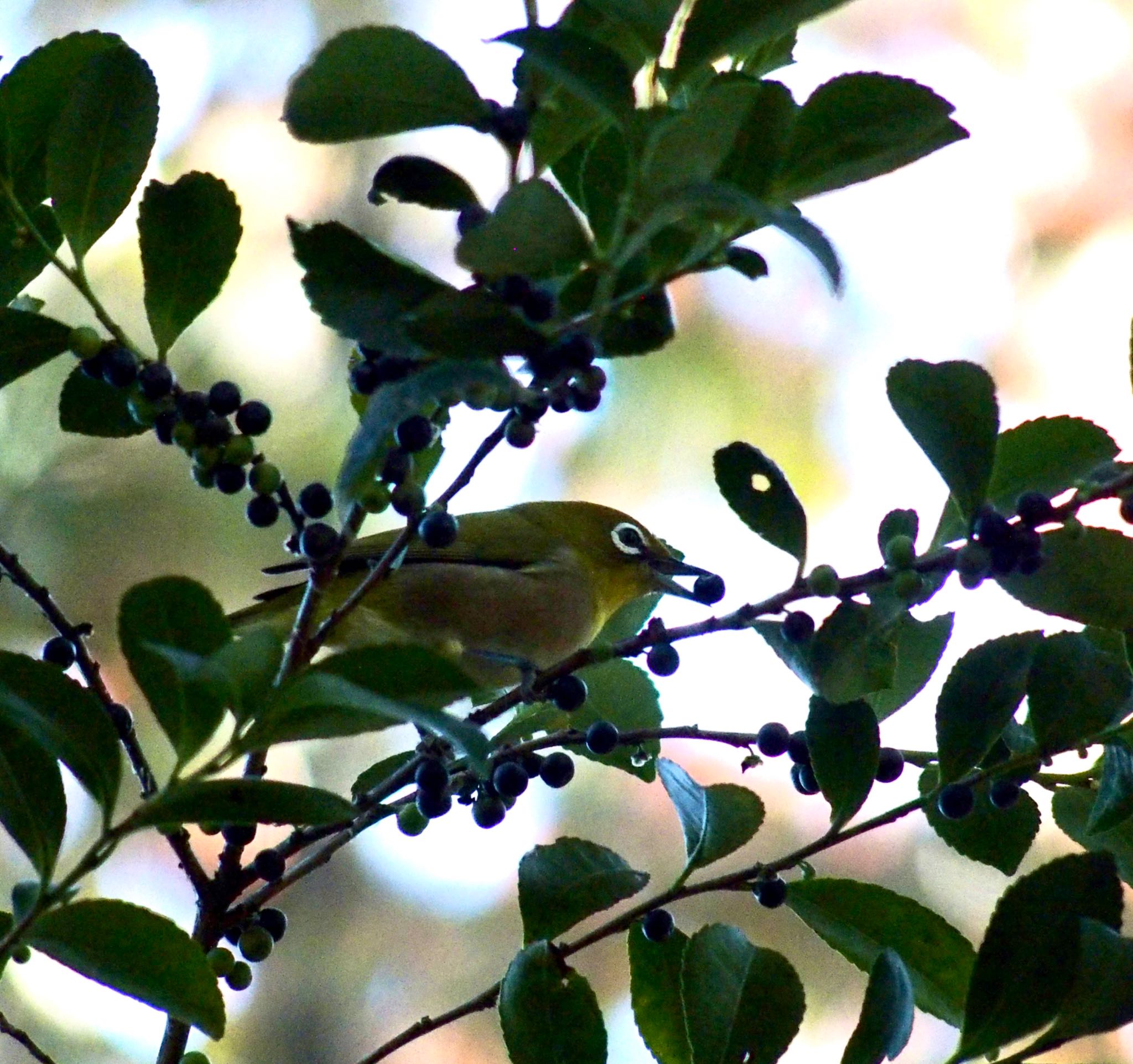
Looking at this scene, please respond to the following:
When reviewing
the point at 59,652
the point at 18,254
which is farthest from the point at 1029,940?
the point at 18,254

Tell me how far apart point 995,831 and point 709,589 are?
473mm

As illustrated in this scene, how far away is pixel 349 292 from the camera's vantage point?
1114 mm

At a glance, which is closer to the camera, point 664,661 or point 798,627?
point 798,627

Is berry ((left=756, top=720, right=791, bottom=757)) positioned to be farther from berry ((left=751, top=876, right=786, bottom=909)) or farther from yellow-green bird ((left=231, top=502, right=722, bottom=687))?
yellow-green bird ((left=231, top=502, right=722, bottom=687))

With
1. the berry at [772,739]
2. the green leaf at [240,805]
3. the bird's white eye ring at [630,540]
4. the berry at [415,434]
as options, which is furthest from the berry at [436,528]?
the bird's white eye ring at [630,540]

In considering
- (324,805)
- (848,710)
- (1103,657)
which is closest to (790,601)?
(848,710)

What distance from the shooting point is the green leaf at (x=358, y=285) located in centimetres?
111

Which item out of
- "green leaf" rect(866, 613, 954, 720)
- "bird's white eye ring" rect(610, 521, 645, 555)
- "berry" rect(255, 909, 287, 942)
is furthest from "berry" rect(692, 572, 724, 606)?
"bird's white eye ring" rect(610, 521, 645, 555)

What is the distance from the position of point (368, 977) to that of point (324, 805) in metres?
4.79

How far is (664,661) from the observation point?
1586mm

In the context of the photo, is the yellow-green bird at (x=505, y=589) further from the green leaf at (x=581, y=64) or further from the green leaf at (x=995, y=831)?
the green leaf at (x=581, y=64)

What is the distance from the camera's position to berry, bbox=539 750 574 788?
163 cm

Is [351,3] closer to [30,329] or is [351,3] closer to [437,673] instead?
[30,329]

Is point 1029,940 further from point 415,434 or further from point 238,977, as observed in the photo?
point 238,977
